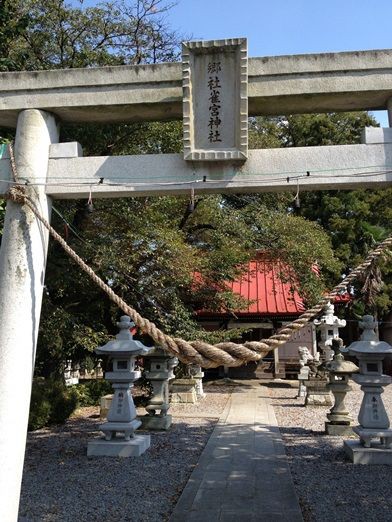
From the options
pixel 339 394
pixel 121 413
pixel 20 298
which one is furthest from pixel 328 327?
pixel 20 298

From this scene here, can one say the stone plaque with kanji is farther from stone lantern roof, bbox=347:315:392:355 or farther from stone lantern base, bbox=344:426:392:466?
stone lantern base, bbox=344:426:392:466

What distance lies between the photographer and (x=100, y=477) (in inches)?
264

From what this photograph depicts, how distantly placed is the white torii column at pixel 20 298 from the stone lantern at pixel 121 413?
4.44 meters

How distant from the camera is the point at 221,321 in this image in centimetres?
2134

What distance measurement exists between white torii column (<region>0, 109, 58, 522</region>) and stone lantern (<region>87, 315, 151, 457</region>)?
4.44 metres

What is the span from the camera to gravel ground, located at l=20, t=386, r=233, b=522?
5.29 meters

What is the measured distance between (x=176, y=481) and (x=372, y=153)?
4967 mm

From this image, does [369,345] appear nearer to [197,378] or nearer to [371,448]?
[371,448]

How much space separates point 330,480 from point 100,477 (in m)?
3.18

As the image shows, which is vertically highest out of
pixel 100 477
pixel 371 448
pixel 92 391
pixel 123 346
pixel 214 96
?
pixel 214 96

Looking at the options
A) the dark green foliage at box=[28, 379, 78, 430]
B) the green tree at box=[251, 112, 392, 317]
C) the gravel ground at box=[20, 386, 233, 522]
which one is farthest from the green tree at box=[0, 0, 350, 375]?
the green tree at box=[251, 112, 392, 317]

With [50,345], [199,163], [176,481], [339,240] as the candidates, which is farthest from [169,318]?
[339,240]

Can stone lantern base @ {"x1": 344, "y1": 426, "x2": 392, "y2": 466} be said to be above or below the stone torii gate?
below

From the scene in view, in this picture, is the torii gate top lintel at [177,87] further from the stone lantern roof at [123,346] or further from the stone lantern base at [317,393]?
the stone lantern base at [317,393]
